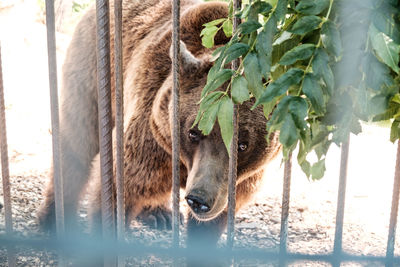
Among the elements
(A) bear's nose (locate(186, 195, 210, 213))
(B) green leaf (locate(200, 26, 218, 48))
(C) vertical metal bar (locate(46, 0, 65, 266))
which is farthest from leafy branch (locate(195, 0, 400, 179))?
(A) bear's nose (locate(186, 195, 210, 213))

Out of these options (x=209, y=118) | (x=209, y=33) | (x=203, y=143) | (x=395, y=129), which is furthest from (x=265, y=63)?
(x=203, y=143)

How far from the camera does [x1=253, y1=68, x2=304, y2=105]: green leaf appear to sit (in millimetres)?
1468

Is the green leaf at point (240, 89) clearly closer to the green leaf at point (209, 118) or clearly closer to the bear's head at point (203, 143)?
the green leaf at point (209, 118)

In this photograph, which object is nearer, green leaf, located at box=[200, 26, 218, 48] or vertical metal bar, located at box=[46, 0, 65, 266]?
vertical metal bar, located at box=[46, 0, 65, 266]

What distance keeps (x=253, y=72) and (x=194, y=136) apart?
1.46m

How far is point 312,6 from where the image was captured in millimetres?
1489

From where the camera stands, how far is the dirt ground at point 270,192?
427cm

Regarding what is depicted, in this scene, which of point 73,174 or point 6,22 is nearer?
point 73,174

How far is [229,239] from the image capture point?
2.24 m

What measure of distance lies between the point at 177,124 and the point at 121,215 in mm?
534

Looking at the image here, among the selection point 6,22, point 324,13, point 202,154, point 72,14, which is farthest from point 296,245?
point 72,14

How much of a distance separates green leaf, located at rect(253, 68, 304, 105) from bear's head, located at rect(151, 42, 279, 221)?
1.29 m

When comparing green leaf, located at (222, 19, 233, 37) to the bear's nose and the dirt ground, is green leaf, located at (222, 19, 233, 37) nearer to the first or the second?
the bear's nose

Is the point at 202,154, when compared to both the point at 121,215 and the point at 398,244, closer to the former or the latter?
the point at 121,215
